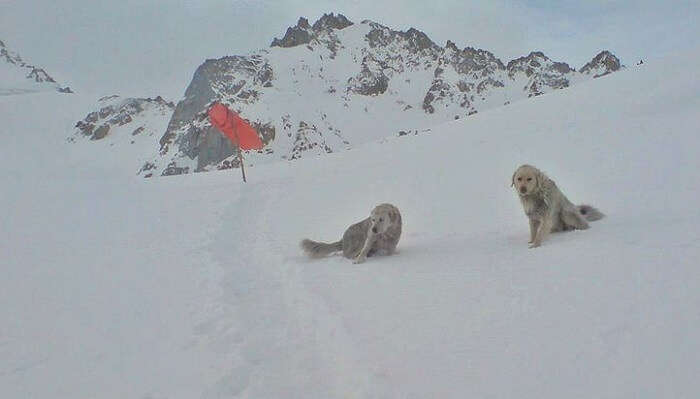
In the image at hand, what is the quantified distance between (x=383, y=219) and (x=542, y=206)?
256 cm

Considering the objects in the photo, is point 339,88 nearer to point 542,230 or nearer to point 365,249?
point 365,249

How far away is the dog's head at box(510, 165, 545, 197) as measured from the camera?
7.16 metres

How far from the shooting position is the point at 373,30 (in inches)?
5556

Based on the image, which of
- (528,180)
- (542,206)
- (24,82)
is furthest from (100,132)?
(542,206)

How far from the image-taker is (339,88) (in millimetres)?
116375

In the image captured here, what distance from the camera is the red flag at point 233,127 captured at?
25312mm

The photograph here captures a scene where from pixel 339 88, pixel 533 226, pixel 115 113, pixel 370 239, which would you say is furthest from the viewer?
pixel 115 113

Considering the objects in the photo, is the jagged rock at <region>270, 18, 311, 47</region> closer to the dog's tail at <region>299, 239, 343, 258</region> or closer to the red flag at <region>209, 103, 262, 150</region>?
the red flag at <region>209, 103, 262, 150</region>

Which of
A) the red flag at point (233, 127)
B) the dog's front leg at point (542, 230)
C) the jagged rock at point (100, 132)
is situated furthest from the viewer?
the jagged rock at point (100, 132)

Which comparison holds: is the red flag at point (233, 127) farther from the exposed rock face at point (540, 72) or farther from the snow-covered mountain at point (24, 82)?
the snow-covered mountain at point (24, 82)

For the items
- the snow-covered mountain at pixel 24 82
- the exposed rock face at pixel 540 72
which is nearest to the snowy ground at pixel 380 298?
the exposed rock face at pixel 540 72

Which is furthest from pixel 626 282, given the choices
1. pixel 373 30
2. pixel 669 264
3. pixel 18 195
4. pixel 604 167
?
pixel 373 30

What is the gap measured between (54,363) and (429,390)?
3120 millimetres

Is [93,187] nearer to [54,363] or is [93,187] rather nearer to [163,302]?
[163,302]
